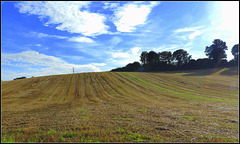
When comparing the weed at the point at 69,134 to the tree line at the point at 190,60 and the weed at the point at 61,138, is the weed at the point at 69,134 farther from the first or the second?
the tree line at the point at 190,60

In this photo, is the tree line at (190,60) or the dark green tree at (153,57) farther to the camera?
the dark green tree at (153,57)

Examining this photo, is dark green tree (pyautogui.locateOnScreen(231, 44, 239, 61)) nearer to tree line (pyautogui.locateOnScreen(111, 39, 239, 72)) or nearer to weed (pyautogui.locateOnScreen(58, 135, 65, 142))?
tree line (pyautogui.locateOnScreen(111, 39, 239, 72))

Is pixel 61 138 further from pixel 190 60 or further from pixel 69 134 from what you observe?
pixel 190 60

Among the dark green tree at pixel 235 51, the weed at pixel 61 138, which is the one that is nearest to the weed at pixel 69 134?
the weed at pixel 61 138

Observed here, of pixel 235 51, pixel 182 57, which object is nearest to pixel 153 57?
pixel 182 57

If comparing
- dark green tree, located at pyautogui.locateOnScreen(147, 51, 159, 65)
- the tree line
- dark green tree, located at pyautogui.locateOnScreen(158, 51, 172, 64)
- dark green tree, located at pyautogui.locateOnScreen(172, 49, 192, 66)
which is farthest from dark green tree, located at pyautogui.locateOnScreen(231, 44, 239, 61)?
dark green tree, located at pyautogui.locateOnScreen(147, 51, 159, 65)

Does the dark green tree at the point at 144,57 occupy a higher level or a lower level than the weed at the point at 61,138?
higher

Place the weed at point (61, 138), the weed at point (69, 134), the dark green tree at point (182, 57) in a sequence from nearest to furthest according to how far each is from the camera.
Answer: the weed at point (61, 138), the weed at point (69, 134), the dark green tree at point (182, 57)

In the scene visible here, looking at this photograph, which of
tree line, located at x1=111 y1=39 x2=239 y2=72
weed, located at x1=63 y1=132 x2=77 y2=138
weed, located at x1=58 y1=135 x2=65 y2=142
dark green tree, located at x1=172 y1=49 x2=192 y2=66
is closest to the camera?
weed, located at x1=58 y1=135 x2=65 y2=142

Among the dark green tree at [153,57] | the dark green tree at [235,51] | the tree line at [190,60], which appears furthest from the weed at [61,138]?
the dark green tree at [235,51]

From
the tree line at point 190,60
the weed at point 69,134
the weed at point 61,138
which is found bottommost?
the weed at point 69,134

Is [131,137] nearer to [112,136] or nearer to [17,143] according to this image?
[112,136]

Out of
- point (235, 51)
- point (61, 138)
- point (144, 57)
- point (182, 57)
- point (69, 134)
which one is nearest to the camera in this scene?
point (61, 138)

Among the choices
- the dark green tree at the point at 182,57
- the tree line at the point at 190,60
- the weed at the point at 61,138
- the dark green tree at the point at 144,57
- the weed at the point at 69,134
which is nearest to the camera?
the weed at the point at 61,138
